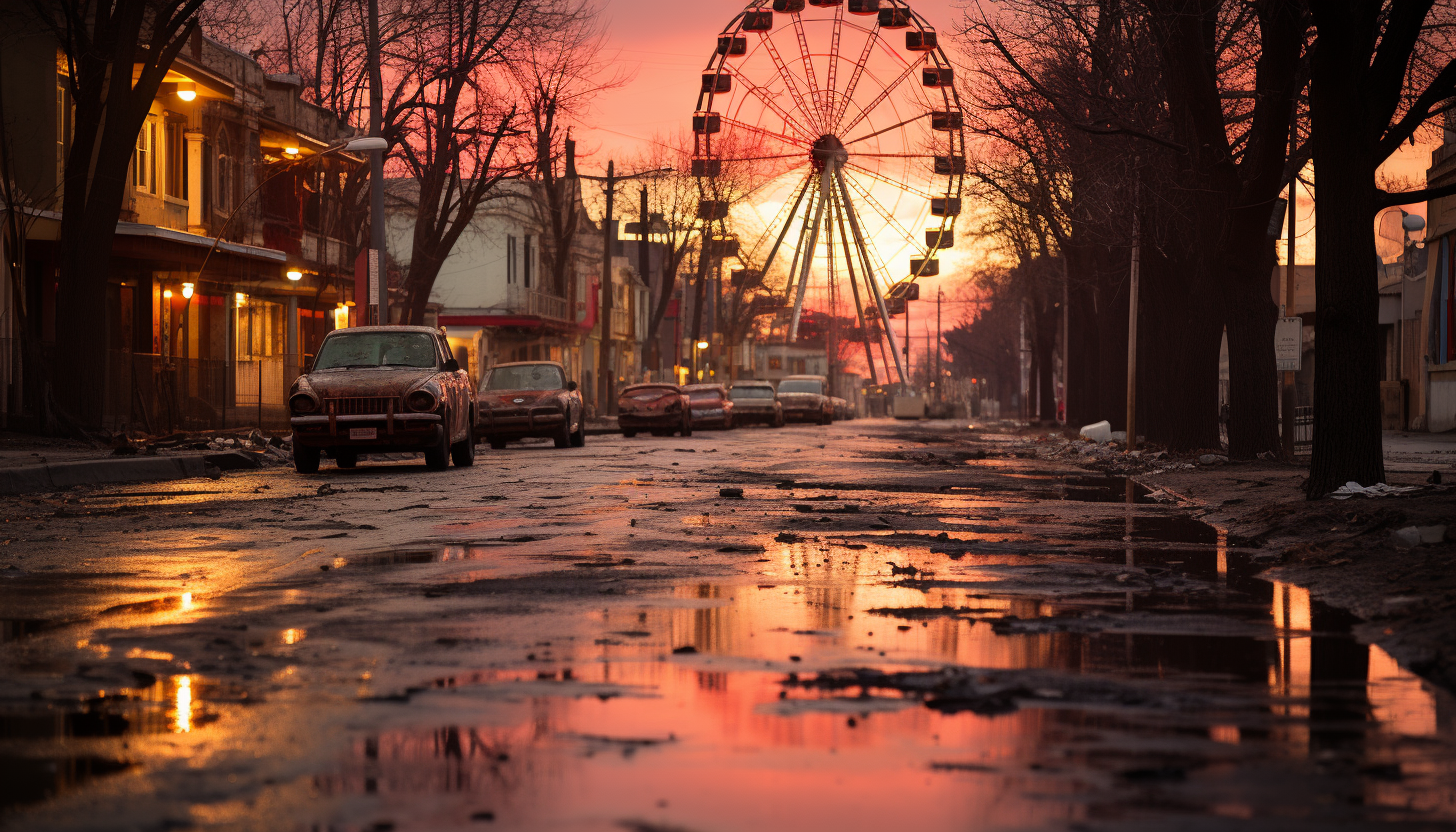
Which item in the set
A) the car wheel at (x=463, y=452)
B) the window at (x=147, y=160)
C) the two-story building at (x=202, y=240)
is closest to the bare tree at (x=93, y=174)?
the two-story building at (x=202, y=240)

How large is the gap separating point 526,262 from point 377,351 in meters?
48.8

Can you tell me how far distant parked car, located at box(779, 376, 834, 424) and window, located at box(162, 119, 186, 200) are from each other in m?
32.8

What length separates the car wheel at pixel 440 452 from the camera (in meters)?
23.1

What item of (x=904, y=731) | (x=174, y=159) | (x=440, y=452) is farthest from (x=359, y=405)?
(x=174, y=159)

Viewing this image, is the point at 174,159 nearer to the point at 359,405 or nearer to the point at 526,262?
the point at 359,405

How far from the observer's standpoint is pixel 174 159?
38875mm

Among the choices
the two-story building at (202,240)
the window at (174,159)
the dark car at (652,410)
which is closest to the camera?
the two-story building at (202,240)

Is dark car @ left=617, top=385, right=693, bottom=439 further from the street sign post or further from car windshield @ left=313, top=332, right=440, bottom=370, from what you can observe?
the street sign post

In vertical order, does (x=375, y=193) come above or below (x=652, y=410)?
above

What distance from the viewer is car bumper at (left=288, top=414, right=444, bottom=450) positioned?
22.5 metres

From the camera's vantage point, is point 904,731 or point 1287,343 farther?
point 1287,343

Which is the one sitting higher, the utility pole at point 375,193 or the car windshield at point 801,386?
the utility pole at point 375,193

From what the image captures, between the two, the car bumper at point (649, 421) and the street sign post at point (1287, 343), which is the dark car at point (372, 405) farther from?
the car bumper at point (649, 421)

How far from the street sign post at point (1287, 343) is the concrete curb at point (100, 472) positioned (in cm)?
1508
